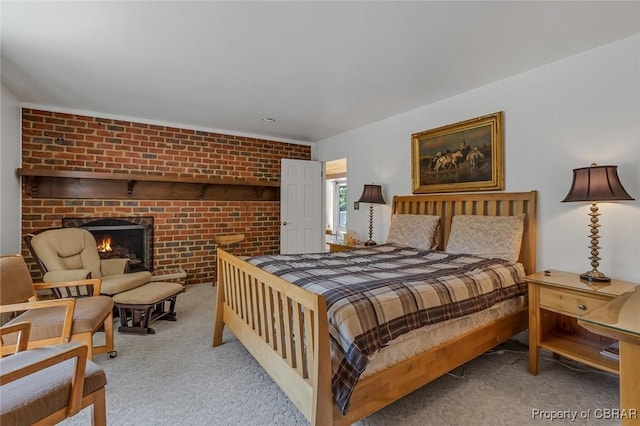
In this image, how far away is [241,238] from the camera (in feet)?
14.6

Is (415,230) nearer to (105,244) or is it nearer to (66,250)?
(66,250)

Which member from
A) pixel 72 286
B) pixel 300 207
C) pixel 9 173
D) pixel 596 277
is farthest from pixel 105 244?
pixel 596 277

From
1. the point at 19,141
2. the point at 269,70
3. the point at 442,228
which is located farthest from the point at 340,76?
the point at 19,141

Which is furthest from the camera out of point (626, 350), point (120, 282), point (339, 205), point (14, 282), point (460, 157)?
point (339, 205)

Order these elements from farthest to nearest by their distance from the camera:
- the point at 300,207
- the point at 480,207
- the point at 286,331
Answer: the point at 300,207 → the point at 480,207 → the point at 286,331

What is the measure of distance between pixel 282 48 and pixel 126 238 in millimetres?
3370

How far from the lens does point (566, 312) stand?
6.30ft

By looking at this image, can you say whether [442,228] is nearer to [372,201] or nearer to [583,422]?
[372,201]

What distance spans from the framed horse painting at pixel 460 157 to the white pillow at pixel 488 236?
0.39 m

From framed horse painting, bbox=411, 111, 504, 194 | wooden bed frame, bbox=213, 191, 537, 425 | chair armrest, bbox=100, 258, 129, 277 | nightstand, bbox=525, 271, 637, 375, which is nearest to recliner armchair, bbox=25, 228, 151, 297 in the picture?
chair armrest, bbox=100, 258, 129, 277

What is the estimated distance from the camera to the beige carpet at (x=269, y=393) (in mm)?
1651

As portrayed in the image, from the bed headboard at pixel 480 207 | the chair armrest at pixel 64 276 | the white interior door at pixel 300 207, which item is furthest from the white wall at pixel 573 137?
the chair armrest at pixel 64 276

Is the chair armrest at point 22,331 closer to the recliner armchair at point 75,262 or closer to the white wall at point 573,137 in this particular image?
the recliner armchair at point 75,262

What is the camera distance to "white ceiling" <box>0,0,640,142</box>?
181cm
